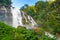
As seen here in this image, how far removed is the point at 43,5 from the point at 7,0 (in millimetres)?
3069

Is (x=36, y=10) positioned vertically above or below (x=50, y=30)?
above

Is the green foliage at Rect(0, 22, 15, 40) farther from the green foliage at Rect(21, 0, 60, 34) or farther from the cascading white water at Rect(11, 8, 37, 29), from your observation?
the cascading white water at Rect(11, 8, 37, 29)

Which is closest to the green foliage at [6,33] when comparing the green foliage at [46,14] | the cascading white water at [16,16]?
the green foliage at [46,14]

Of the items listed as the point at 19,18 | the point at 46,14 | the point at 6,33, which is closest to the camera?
the point at 6,33

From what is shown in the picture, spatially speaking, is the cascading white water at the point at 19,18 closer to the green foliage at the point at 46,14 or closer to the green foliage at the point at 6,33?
the green foliage at the point at 46,14

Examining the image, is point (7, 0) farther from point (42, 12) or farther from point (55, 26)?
point (55, 26)

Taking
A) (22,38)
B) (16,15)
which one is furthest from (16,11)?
(22,38)

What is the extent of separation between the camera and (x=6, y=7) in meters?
12.9

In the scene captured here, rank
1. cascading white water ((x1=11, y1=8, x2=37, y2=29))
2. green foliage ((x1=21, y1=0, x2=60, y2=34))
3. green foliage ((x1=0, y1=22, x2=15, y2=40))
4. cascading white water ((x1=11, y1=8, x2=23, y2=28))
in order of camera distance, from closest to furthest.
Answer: green foliage ((x1=0, y1=22, x2=15, y2=40)), green foliage ((x1=21, y1=0, x2=60, y2=34)), cascading white water ((x1=11, y1=8, x2=37, y2=29)), cascading white water ((x1=11, y1=8, x2=23, y2=28))

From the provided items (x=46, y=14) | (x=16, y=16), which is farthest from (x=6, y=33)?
(x=46, y=14)

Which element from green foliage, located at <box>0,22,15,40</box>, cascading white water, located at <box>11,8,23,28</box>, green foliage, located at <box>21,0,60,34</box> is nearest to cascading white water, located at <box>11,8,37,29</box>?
cascading white water, located at <box>11,8,23,28</box>

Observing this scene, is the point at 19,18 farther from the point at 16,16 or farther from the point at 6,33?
the point at 6,33

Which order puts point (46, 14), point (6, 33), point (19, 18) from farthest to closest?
point (46, 14)
point (19, 18)
point (6, 33)

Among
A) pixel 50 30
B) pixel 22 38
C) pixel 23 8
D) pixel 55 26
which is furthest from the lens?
pixel 23 8
